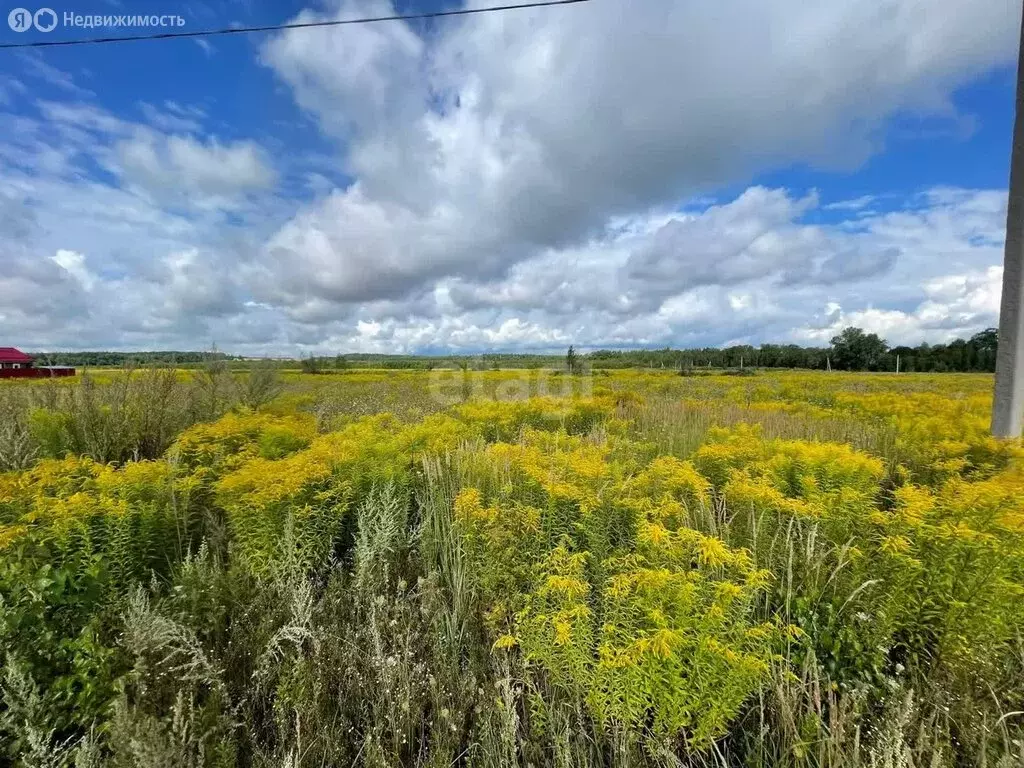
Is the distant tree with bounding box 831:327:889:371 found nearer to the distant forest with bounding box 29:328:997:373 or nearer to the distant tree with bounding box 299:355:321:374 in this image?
the distant forest with bounding box 29:328:997:373

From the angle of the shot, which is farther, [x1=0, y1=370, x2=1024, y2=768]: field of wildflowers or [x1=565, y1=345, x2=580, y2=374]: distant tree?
[x1=565, y1=345, x2=580, y2=374]: distant tree

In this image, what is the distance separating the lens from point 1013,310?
4.29m

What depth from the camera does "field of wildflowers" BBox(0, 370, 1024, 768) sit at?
1663 mm

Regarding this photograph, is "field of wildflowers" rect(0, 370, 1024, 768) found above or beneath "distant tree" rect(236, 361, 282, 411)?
beneath

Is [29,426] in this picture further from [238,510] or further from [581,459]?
Result: [581,459]

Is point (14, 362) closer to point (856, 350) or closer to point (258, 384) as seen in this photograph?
point (258, 384)

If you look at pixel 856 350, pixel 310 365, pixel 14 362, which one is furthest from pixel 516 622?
pixel 856 350

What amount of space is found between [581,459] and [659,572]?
171 cm

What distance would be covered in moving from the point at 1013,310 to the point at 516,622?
5545 millimetres

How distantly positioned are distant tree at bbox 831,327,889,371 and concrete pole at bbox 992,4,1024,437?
152ft

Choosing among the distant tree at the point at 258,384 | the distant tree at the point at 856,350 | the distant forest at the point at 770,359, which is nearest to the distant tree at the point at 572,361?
the distant forest at the point at 770,359

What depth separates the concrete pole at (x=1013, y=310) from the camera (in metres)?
4.25

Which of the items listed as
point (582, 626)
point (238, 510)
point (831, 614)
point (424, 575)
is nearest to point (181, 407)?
point (238, 510)

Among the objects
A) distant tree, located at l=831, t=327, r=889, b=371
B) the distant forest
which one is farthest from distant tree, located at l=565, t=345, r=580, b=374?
distant tree, located at l=831, t=327, r=889, b=371
